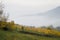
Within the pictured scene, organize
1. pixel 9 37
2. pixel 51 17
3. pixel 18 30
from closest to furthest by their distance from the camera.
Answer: pixel 9 37 < pixel 18 30 < pixel 51 17

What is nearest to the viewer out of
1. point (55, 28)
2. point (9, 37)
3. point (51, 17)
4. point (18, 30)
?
point (9, 37)

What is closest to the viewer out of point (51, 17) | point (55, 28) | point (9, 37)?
point (9, 37)

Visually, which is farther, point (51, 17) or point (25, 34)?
point (51, 17)

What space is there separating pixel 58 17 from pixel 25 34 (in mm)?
2333

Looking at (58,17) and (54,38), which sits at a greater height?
(58,17)

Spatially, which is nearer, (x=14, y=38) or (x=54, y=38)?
(x=14, y=38)

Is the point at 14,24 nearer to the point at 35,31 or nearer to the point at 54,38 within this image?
the point at 35,31

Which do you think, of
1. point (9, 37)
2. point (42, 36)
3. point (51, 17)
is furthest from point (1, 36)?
point (51, 17)

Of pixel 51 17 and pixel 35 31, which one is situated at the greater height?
pixel 51 17

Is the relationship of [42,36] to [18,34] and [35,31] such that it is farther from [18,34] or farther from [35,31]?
[18,34]

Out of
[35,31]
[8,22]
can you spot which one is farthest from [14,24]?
[35,31]

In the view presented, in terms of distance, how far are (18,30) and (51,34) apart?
120 cm

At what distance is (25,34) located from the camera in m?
8.01

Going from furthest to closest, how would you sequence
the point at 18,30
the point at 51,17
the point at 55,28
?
the point at 51,17
the point at 55,28
the point at 18,30
